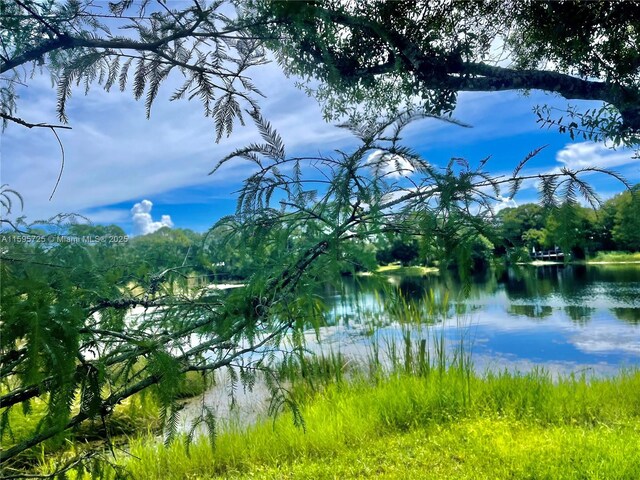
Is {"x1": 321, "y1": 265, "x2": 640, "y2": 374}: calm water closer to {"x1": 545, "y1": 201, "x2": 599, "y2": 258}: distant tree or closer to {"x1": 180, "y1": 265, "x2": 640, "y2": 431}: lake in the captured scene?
{"x1": 180, "y1": 265, "x2": 640, "y2": 431}: lake

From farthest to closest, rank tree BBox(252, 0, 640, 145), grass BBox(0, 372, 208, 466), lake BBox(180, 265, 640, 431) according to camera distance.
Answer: lake BBox(180, 265, 640, 431)
grass BBox(0, 372, 208, 466)
tree BBox(252, 0, 640, 145)

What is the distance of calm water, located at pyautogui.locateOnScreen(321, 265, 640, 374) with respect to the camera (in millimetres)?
5246

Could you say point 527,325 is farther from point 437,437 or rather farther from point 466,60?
point 466,60

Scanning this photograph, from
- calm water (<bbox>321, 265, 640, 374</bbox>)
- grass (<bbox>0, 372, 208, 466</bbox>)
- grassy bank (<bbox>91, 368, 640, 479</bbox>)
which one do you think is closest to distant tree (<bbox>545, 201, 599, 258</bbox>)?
calm water (<bbox>321, 265, 640, 374</bbox>)

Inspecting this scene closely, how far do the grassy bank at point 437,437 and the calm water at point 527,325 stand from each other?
0.56 metres

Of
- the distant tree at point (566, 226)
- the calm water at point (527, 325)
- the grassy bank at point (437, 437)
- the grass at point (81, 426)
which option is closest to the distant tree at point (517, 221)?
the distant tree at point (566, 226)

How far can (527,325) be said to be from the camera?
943 cm

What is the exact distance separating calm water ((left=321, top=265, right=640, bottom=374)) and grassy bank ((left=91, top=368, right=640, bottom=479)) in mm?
559

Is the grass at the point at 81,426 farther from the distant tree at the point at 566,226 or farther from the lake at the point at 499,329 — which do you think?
the distant tree at the point at 566,226

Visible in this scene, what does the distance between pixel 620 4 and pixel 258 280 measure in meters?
2.18

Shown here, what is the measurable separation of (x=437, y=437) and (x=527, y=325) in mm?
7004

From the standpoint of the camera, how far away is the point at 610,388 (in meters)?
3.99

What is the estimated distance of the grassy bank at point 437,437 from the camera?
264 centimetres

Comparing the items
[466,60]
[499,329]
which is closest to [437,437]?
[466,60]
